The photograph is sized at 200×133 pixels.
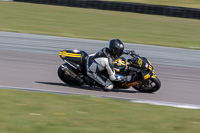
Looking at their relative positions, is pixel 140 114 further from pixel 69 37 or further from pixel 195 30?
pixel 195 30

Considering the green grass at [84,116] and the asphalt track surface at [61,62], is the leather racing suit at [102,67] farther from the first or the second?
the green grass at [84,116]

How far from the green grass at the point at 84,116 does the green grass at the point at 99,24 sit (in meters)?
9.27

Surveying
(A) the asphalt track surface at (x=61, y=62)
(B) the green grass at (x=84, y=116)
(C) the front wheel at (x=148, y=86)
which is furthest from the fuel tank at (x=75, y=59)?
(B) the green grass at (x=84, y=116)

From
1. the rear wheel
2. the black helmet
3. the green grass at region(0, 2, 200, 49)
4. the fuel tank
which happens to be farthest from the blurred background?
the black helmet

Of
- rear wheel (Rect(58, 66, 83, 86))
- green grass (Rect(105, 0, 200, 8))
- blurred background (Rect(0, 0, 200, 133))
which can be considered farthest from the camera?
green grass (Rect(105, 0, 200, 8))

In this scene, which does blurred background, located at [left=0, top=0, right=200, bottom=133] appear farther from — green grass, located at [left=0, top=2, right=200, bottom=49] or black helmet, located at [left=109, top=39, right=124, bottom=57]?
black helmet, located at [left=109, top=39, right=124, bottom=57]

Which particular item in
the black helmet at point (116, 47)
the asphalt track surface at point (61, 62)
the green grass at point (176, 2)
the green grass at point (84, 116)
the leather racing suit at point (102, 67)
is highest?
the green grass at point (176, 2)

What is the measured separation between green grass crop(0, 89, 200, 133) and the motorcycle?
1.39 metres

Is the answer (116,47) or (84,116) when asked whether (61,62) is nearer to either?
(116,47)

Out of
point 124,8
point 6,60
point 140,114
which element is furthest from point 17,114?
point 124,8

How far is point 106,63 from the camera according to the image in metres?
8.48

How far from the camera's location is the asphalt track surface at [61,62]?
8.96 m

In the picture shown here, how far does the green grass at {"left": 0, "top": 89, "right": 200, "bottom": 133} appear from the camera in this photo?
213 inches

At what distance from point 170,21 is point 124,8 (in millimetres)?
A: 3297
